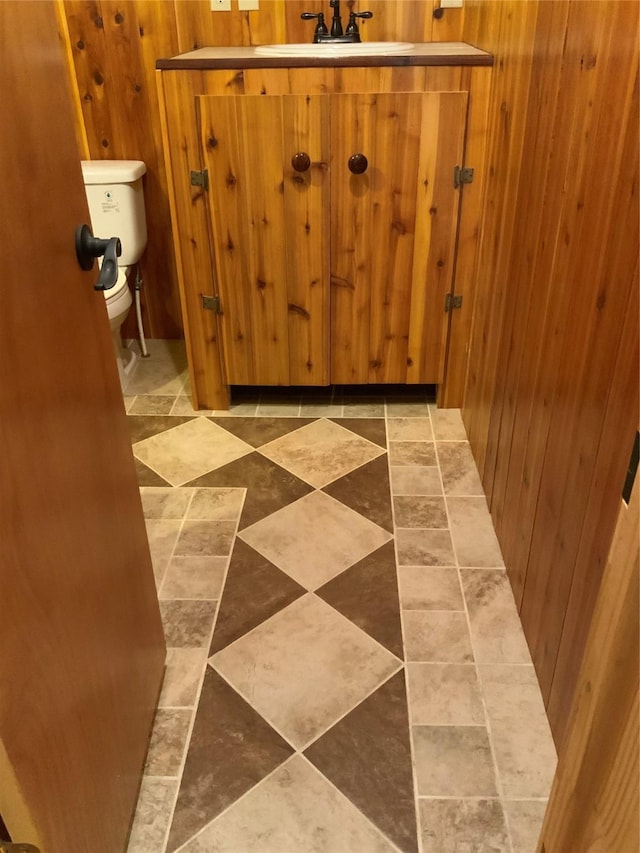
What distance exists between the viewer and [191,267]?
2.42 meters

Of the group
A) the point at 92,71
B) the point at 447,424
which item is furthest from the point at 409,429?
the point at 92,71

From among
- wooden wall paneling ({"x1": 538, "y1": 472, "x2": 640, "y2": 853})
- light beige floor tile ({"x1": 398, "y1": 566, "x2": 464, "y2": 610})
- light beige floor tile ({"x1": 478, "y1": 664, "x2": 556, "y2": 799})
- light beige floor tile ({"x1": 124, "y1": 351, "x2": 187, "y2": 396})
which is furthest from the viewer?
light beige floor tile ({"x1": 124, "y1": 351, "x2": 187, "y2": 396})

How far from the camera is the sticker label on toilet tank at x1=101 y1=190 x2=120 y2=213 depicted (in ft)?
8.75

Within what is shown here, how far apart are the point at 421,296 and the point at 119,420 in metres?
1.48

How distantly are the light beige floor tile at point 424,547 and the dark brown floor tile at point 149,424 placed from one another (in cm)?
99

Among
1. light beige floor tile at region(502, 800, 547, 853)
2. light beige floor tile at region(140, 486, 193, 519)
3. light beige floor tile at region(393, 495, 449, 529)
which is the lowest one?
light beige floor tile at region(393, 495, 449, 529)

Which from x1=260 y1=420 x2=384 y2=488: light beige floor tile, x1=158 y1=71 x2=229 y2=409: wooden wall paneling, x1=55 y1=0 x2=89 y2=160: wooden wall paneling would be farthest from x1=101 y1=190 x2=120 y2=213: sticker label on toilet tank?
x1=260 y1=420 x2=384 y2=488: light beige floor tile

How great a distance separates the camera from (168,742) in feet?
4.77

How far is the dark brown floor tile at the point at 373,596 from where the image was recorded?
5.63 feet

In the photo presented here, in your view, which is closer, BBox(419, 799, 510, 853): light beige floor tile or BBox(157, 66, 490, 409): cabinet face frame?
BBox(419, 799, 510, 853): light beige floor tile

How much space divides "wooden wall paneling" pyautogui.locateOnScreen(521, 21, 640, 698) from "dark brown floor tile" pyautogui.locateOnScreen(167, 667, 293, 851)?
61 cm

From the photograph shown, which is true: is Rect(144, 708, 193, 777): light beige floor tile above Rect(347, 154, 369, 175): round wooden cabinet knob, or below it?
below

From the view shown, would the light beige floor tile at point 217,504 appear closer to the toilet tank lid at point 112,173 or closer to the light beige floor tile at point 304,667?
the light beige floor tile at point 304,667

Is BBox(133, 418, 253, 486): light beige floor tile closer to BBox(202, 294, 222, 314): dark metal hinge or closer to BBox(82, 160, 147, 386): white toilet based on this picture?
BBox(82, 160, 147, 386): white toilet
